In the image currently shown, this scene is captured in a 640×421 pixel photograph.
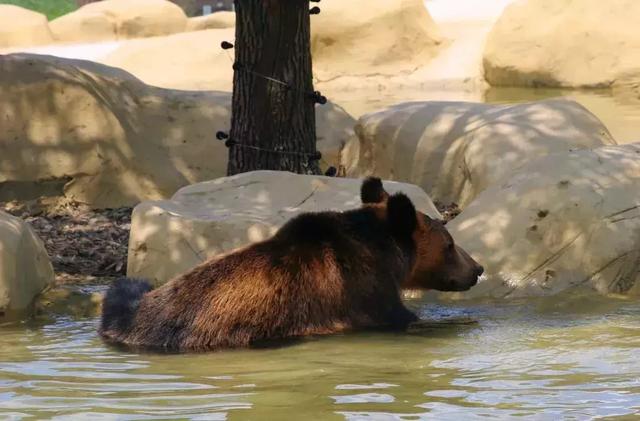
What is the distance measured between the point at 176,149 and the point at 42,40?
29219mm

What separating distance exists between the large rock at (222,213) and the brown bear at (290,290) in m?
1.18

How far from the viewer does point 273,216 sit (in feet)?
29.7

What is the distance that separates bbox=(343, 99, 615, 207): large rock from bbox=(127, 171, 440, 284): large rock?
6.01 feet

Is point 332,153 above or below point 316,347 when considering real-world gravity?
above

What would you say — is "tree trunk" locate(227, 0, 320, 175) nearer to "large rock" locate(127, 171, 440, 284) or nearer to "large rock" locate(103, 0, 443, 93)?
"large rock" locate(127, 171, 440, 284)

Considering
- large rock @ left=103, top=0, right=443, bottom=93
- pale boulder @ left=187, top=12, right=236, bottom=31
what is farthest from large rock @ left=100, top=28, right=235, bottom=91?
pale boulder @ left=187, top=12, right=236, bottom=31

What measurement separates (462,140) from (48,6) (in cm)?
4803

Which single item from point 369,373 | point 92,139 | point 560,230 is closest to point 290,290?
point 369,373

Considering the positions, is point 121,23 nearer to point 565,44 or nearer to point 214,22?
point 214,22

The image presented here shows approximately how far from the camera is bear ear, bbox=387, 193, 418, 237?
755cm

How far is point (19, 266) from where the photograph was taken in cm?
824

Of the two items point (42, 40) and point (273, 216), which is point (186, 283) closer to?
point (273, 216)

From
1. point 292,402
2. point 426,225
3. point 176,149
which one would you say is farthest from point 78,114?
point 292,402

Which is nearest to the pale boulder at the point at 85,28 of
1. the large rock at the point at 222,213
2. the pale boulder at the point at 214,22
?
the pale boulder at the point at 214,22
